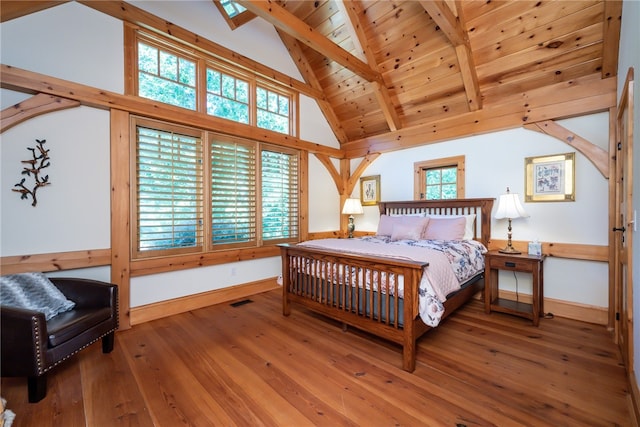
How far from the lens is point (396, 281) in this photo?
7.01 feet

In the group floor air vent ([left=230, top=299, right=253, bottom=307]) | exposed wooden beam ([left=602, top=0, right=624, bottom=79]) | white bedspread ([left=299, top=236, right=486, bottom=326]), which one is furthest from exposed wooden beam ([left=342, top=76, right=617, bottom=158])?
floor air vent ([left=230, top=299, right=253, bottom=307])

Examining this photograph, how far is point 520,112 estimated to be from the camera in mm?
3365

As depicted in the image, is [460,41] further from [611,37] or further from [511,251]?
[511,251]

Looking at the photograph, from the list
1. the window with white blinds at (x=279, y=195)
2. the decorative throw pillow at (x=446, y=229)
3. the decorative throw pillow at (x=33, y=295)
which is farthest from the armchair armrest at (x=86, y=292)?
the decorative throw pillow at (x=446, y=229)

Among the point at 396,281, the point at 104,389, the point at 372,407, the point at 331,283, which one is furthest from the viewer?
the point at 331,283

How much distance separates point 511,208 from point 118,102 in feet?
14.7

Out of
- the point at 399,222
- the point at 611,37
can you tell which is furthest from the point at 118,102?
the point at 611,37

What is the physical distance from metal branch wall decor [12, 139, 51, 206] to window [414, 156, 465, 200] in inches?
178

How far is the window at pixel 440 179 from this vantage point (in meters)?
3.97

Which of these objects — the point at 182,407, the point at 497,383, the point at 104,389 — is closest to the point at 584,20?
the point at 497,383

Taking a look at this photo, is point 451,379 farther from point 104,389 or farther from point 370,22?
point 370,22

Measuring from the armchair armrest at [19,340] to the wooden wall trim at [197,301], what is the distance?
1225mm

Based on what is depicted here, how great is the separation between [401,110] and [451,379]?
387 centimetres

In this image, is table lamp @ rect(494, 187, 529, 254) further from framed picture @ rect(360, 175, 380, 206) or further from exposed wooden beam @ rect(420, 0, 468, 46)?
framed picture @ rect(360, 175, 380, 206)
